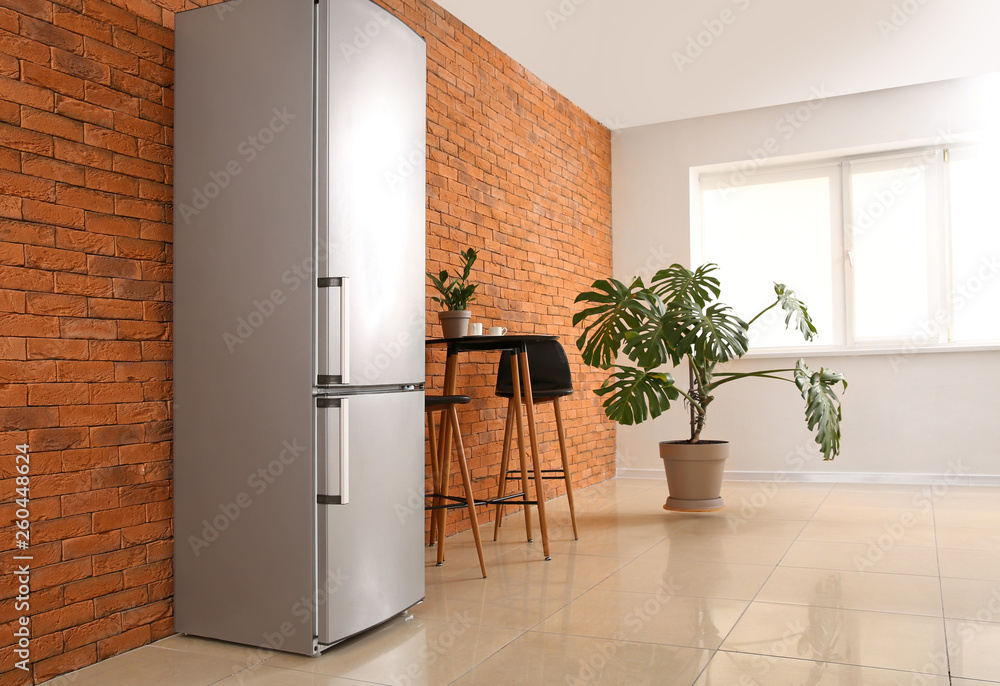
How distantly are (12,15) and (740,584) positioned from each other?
112 inches

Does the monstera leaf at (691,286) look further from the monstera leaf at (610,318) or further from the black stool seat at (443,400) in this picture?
the black stool seat at (443,400)

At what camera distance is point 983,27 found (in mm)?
4410

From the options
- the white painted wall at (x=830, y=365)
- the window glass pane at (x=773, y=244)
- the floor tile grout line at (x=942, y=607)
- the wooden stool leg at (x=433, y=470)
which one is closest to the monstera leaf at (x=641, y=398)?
the wooden stool leg at (x=433, y=470)

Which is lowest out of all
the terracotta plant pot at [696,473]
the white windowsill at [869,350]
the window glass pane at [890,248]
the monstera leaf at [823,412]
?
the terracotta plant pot at [696,473]

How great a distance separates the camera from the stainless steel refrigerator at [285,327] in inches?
88.0

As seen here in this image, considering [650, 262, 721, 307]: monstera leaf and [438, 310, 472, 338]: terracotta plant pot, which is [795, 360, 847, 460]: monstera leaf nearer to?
[650, 262, 721, 307]: monstera leaf

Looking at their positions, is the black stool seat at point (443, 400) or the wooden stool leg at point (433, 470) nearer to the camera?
the black stool seat at point (443, 400)

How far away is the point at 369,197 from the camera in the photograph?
2.41m

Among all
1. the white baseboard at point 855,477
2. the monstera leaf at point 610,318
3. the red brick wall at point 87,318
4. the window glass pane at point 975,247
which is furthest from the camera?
the window glass pane at point 975,247

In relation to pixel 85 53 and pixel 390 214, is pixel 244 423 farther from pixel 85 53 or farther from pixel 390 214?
pixel 85 53

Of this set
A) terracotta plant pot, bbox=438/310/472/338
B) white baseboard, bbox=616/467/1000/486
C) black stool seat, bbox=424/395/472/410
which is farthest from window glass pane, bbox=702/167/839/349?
black stool seat, bbox=424/395/472/410

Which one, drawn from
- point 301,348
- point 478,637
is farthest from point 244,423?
point 478,637

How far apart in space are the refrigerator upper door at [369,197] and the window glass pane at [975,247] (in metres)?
4.41

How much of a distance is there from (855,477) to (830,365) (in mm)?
797
